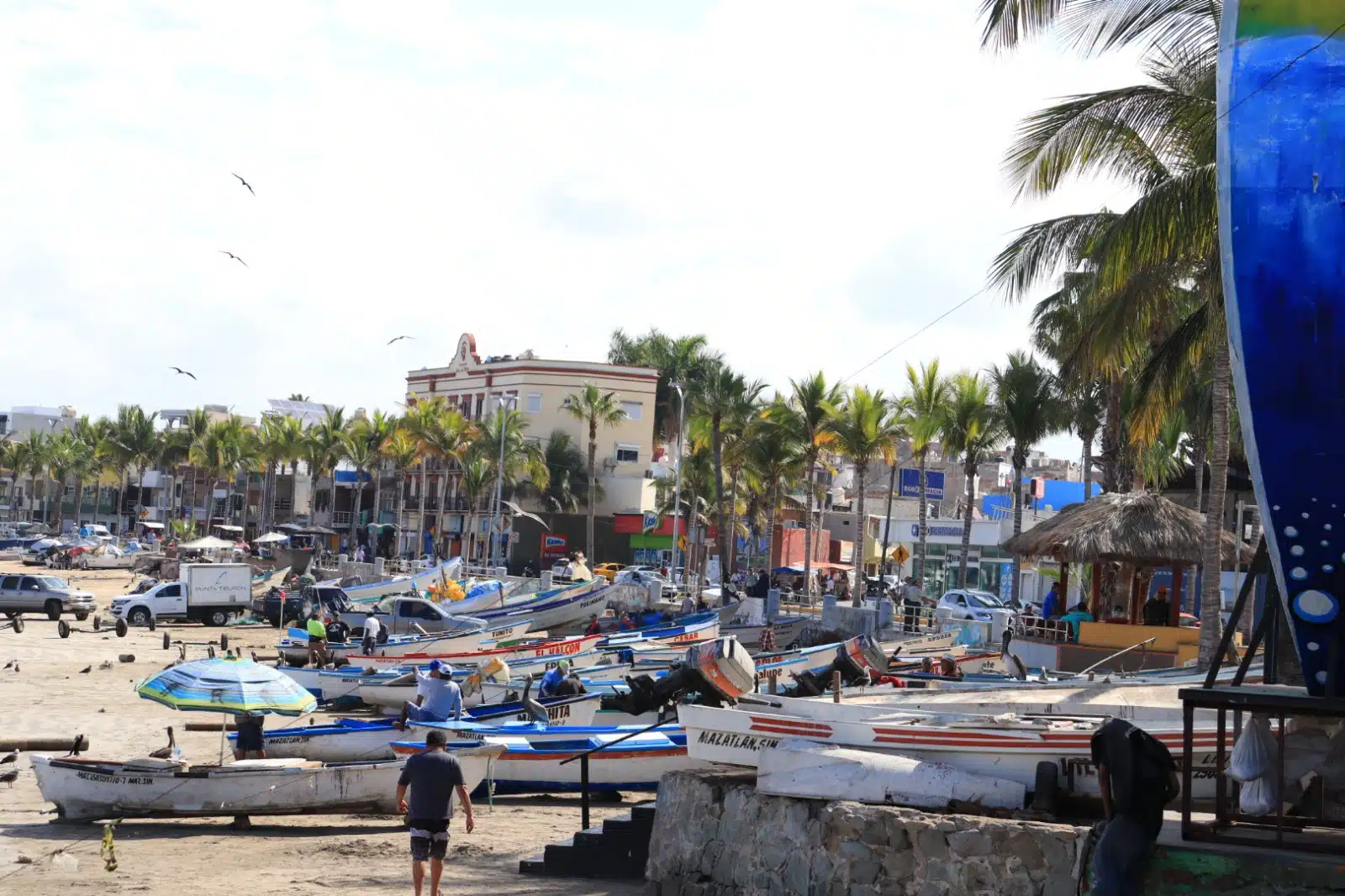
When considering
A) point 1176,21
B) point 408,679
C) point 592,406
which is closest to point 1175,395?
point 1176,21

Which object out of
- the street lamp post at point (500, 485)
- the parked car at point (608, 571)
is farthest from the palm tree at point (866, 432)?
the street lamp post at point (500, 485)

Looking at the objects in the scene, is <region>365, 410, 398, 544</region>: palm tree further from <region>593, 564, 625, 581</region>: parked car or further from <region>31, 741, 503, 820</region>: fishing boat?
<region>31, 741, 503, 820</region>: fishing boat

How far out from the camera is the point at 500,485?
6869cm

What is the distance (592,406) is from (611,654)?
39266 mm

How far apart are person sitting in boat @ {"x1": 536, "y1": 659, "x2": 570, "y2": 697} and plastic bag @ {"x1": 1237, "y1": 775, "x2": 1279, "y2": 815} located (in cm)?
1442

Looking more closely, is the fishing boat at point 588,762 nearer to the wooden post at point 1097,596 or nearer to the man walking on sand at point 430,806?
the man walking on sand at point 430,806

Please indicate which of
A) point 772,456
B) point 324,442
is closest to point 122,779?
point 772,456

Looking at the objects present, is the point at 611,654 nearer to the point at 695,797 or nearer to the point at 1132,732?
the point at 695,797

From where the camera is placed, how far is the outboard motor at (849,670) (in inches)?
645

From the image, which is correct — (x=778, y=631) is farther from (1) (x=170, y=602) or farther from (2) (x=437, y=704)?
(1) (x=170, y=602)

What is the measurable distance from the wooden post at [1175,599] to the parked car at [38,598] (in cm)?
3436

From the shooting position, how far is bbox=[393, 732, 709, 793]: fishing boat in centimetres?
1795

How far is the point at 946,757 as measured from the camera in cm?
1178

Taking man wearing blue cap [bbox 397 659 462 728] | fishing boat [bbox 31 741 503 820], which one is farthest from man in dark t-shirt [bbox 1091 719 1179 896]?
man wearing blue cap [bbox 397 659 462 728]
